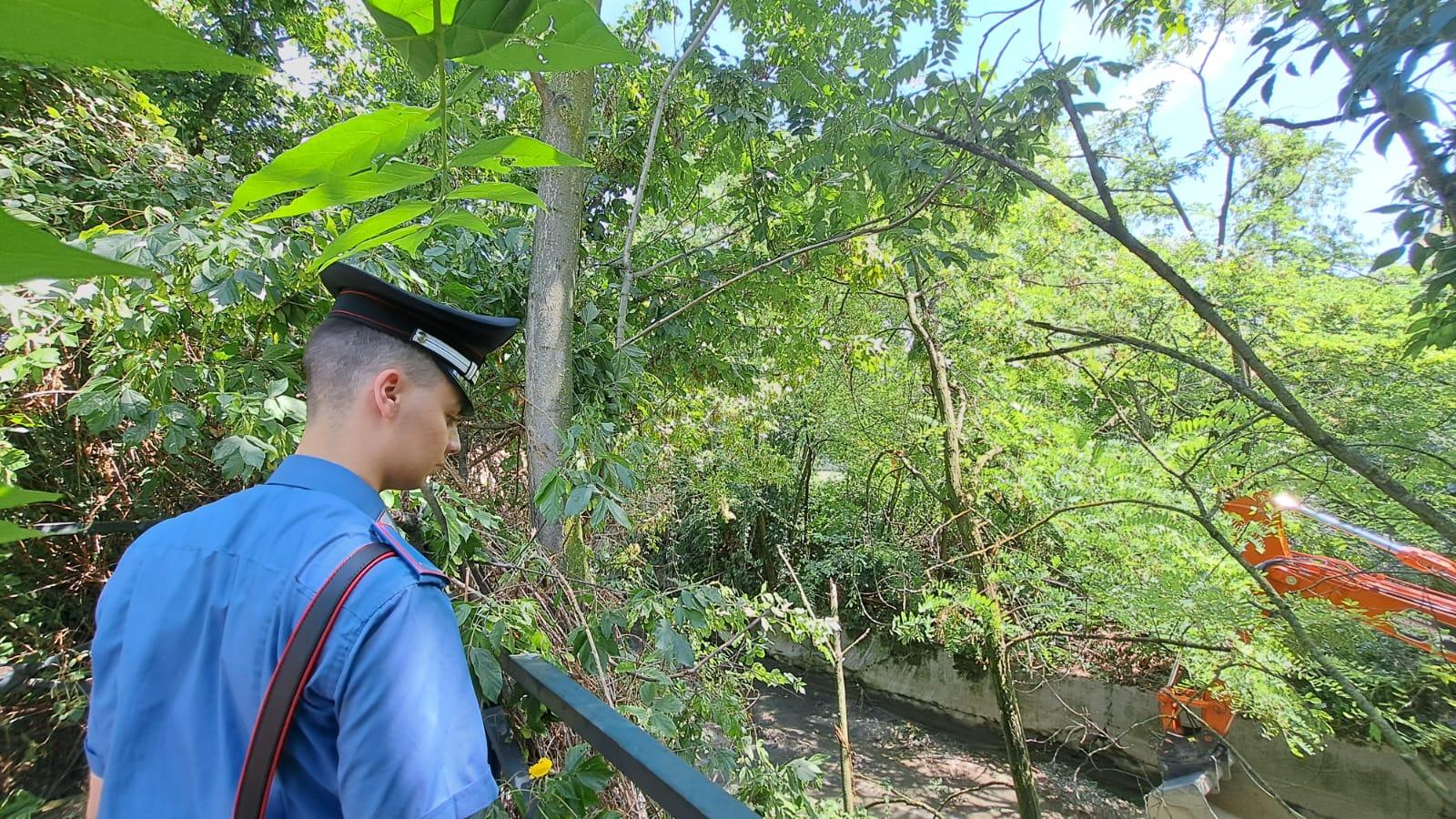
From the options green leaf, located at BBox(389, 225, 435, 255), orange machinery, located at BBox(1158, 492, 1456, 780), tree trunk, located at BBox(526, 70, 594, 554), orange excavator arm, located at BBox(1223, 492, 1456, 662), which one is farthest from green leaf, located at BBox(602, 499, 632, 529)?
orange excavator arm, located at BBox(1223, 492, 1456, 662)

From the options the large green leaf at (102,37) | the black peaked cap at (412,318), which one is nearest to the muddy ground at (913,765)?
the black peaked cap at (412,318)

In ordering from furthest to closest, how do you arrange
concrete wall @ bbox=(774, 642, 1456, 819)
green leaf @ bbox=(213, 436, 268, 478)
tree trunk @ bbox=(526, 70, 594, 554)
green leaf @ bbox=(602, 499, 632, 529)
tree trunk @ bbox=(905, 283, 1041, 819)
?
concrete wall @ bbox=(774, 642, 1456, 819)
tree trunk @ bbox=(905, 283, 1041, 819)
tree trunk @ bbox=(526, 70, 594, 554)
green leaf @ bbox=(602, 499, 632, 529)
green leaf @ bbox=(213, 436, 268, 478)

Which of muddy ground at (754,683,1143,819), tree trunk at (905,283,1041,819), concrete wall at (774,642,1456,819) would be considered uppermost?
tree trunk at (905,283,1041,819)

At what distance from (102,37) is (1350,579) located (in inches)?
172

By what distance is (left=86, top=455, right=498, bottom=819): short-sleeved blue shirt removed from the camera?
2.18ft

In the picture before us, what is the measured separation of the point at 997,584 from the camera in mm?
4730

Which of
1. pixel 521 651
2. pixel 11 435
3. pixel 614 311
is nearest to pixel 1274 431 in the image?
pixel 614 311

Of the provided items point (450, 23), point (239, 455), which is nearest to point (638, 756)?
point (450, 23)

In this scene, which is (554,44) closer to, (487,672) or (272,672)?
(272,672)

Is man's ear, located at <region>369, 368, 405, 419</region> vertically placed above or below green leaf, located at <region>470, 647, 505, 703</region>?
above

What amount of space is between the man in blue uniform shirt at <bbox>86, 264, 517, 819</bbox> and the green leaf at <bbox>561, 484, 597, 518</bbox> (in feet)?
2.37

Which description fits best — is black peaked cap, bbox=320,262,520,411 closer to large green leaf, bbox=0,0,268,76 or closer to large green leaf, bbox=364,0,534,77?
large green leaf, bbox=364,0,534,77

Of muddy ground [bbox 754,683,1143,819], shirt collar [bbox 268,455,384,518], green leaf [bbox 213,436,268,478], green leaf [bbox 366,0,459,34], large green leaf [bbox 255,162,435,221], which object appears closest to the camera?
green leaf [bbox 366,0,459,34]

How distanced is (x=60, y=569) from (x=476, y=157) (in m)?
2.77
